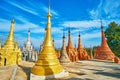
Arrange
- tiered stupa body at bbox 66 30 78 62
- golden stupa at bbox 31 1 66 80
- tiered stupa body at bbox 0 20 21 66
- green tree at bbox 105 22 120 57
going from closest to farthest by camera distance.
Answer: golden stupa at bbox 31 1 66 80 → tiered stupa body at bbox 0 20 21 66 → tiered stupa body at bbox 66 30 78 62 → green tree at bbox 105 22 120 57

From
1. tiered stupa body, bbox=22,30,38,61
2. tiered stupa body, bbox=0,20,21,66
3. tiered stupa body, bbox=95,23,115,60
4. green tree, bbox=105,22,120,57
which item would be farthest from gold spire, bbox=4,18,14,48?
green tree, bbox=105,22,120,57

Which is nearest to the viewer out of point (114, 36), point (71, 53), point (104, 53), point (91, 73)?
point (91, 73)

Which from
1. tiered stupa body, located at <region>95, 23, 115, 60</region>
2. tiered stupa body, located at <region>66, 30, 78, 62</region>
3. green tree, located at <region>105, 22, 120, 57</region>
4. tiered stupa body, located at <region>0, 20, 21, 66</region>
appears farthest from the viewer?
green tree, located at <region>105, 22, 120, 57</region>

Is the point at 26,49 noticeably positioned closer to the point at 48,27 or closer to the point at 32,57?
the point at 32,57

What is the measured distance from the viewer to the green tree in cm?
3806

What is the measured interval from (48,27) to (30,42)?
2241 cm

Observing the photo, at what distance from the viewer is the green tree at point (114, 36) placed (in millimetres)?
38062

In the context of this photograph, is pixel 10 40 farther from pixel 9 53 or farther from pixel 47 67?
pixel 47 67

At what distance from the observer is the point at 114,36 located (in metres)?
38.2

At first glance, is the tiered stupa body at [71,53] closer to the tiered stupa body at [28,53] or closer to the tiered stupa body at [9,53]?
the tiered stupa body at [28,53]

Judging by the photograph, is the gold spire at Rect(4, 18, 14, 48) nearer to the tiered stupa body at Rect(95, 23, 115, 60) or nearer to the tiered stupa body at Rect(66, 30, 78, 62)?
the tiered stupa body at Rect(66, 30, 78, 62)

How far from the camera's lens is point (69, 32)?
31609 mm

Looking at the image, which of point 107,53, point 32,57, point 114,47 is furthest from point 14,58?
point 114,47

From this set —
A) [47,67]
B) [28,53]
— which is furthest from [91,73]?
[28,53]
